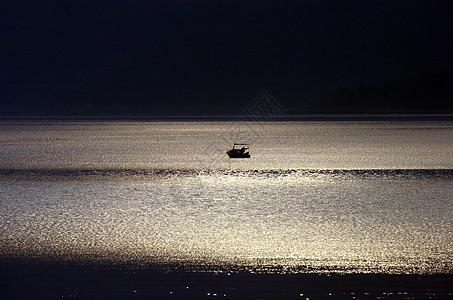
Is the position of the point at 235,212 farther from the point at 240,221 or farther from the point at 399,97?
the point at 399,97

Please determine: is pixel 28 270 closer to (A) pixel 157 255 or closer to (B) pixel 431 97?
(A) pixel 157 255

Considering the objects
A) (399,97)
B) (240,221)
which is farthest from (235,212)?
(399,97)

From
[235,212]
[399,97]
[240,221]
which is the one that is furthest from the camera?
[399,97]

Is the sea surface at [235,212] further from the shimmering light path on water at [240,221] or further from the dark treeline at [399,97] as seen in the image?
the dark treeline at [399,97]

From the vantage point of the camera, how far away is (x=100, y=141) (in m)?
27.8

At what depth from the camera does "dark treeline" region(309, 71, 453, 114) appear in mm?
92438

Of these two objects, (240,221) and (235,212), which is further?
(235,212)

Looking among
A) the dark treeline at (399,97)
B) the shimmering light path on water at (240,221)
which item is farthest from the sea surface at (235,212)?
the dark treeline at (399,97)

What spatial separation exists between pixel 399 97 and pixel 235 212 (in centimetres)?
9240

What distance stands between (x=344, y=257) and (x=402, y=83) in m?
108

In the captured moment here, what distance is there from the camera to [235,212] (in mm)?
10898

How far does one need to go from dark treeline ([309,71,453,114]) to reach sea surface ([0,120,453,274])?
72.1 meters

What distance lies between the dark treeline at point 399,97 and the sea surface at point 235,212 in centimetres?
7210

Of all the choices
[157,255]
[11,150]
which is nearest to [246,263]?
[157,255]
